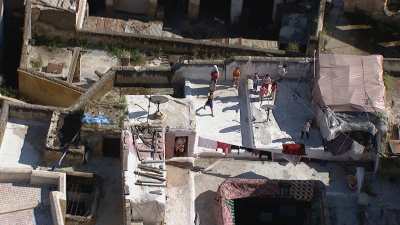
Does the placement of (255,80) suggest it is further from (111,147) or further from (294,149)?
(111,147)

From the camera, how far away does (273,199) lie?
42.7m

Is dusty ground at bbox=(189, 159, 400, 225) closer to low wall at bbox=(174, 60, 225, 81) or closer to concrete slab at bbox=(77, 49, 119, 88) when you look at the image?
low wall at bbox=(174, 60, 225, 81)

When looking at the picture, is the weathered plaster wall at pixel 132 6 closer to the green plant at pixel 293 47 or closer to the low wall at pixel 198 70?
the green plant at pixel 293 47

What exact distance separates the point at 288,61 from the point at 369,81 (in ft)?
12.5

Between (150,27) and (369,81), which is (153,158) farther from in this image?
(150,27)

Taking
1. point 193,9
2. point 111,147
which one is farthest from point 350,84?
point 193,9

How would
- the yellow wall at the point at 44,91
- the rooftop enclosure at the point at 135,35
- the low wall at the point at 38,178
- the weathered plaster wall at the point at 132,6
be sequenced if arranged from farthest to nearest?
the weathered plaster wall at the point at 132,6 < the rooftop enclosure at the point at 135,35 < the yellow wall at the point at 44,91 < the low wall at the point at 38,178

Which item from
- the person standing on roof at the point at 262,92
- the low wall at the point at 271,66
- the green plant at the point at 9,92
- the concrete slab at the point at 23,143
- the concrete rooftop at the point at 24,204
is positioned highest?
the low wall at the point at 271,66

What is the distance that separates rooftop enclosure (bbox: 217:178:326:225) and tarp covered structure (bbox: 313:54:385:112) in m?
3.81

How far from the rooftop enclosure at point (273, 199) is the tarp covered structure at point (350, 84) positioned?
12.5 feet

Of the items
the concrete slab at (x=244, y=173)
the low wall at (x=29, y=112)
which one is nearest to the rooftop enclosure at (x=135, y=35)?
the low wall at (x=29, y=112)

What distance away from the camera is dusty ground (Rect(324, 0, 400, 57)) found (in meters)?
56.0

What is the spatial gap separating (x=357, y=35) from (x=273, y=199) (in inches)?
669

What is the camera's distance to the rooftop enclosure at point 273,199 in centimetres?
4184
